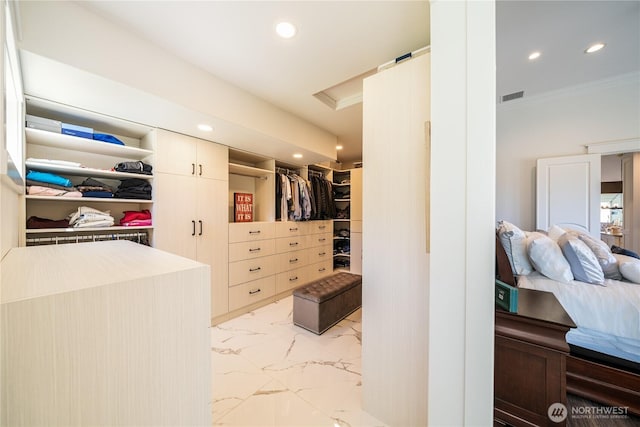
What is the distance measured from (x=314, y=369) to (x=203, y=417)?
4.44 ft

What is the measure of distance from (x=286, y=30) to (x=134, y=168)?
172 cm

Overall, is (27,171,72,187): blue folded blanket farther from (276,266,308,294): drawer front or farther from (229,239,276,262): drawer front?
(276,266,308,294): drawer front

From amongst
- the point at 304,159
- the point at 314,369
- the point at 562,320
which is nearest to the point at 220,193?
the point at 304,159

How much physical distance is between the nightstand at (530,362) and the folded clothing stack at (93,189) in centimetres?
295

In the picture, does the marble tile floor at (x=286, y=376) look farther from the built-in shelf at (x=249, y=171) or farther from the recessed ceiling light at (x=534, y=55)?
the recessed ceiling light at (x=534, y=55)

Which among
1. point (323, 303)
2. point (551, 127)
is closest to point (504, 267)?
point (323, 303)

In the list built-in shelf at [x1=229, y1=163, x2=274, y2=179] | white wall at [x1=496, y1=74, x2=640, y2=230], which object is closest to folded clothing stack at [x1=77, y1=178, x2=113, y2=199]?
built-in shelf at [x1=229, y1=163, x2=274, y2=179]

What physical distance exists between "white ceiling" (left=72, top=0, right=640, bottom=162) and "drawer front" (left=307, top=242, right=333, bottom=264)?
2220mm

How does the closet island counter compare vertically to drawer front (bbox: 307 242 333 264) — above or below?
above

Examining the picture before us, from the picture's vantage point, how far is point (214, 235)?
2426mm

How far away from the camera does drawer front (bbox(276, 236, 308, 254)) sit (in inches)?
122

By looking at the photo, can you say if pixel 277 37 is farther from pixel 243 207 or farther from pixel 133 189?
pixel 243 207

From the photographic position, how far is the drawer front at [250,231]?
2607 millimetres

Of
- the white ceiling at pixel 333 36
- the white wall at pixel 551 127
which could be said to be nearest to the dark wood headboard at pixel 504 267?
the white ceiling at pixel 333 36
